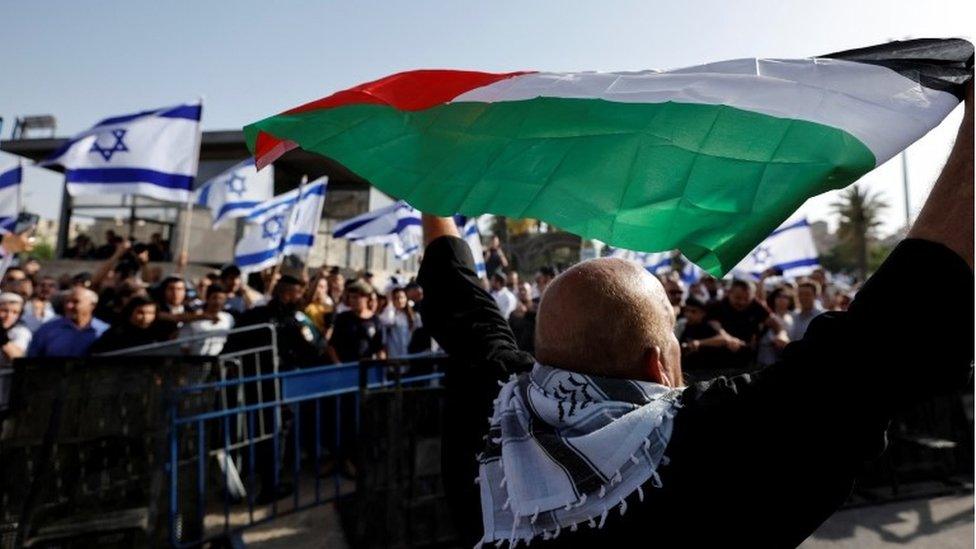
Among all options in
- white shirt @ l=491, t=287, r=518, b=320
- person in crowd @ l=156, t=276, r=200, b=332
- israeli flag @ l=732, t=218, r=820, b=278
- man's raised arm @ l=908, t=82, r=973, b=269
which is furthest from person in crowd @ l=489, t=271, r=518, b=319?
man's raised arm @ l=908, t=82, r=973, b=269

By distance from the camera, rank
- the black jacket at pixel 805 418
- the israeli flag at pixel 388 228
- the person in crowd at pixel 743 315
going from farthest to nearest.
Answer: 1. the israeli flag at pixel 388 228
2. the person in crowd at pixel 743 315
3. the black jacket at pixel 805 418

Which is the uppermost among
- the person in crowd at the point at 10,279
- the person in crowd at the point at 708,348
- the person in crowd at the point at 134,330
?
the person in crowd at the point at 10,279

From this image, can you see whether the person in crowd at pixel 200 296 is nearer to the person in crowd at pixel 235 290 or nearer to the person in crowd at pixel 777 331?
the person in crowd at pixel 235 290

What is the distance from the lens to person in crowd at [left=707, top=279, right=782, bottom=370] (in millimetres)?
6609

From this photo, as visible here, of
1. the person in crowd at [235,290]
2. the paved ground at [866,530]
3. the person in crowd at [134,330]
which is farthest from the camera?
the person in crowd at [235,290]

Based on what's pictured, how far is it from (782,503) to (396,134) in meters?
1.41

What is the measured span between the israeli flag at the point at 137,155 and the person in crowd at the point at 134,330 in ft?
4.87

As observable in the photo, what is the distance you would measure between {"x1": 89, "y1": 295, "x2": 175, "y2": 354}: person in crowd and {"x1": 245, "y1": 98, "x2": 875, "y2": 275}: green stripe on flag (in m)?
4.15

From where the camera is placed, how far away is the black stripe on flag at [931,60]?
1460 mm

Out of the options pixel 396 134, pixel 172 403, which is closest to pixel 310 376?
pixel 172 403

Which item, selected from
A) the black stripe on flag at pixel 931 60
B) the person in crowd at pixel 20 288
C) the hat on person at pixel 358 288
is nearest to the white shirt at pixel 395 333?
the hat on person at pixel 358 288

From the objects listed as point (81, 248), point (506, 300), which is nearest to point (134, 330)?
point (506, 300)

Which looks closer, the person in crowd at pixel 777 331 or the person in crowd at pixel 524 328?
the person in crowd at pixel 777 331

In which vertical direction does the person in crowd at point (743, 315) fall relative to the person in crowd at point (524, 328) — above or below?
above
